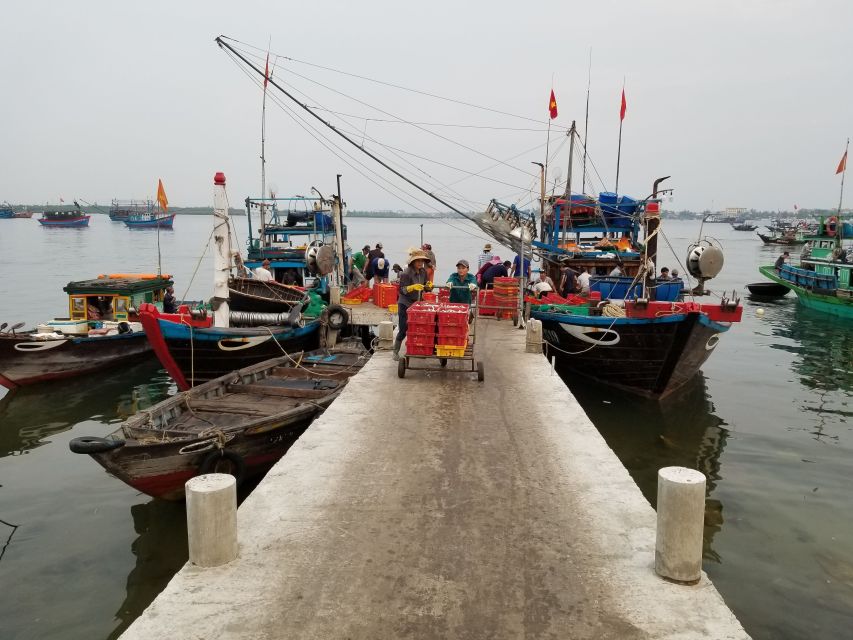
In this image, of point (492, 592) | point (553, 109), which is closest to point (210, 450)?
point (492, 592)

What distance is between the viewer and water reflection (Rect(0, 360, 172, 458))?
1346 cm

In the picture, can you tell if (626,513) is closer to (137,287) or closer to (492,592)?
(492,592)

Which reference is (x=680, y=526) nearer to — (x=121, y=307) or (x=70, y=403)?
(x=70, y=403)

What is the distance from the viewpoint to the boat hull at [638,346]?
1426cm

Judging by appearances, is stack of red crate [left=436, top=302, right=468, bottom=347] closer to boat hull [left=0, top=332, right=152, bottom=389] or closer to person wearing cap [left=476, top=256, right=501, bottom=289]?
person wearing cap [left=476, top=256, right=501, bottom=289]

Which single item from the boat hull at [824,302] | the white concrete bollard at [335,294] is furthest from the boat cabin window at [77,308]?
the boat hull at [824,302]

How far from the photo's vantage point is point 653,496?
1013cm

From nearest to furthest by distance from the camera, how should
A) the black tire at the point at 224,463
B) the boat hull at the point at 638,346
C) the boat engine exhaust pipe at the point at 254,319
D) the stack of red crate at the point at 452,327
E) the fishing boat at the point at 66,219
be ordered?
the black tire at the point at 224,463 < the stack of red crate at the point at 452,327 < the boat hull at the point at 638,346 < the boat engine exhaust pipe at the point at 254,319 < the fishing boat at the point at 66,219

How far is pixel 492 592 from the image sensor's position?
14.1 feet

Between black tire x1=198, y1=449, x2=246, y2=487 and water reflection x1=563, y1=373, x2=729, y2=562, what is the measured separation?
21.7 feet

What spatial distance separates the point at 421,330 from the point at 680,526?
6116 millimetres

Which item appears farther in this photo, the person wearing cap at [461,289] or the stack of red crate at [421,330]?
the person wearing cap at [461,289]

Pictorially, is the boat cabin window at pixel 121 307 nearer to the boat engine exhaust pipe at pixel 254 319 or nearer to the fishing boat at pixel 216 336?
the boat engine exhaust pipe at pixel 254 319

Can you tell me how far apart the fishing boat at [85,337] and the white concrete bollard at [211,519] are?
44.3ft
